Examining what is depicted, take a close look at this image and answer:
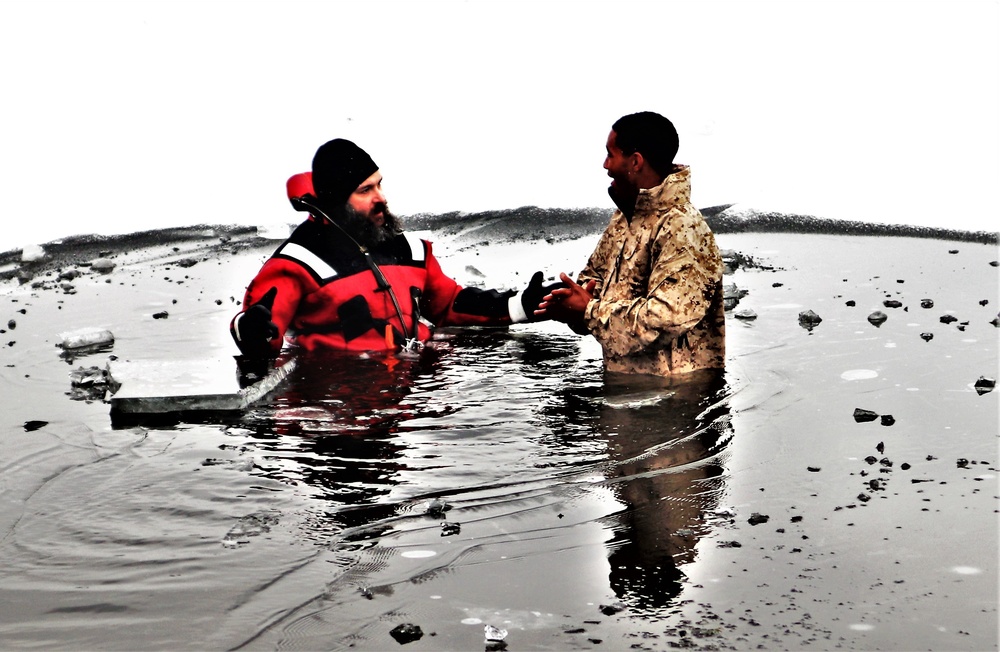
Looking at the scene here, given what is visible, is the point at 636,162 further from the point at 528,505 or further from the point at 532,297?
the point at 528,505

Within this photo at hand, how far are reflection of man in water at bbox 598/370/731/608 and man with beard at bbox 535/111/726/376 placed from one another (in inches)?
7.6

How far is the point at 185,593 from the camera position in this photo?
363 centimetres

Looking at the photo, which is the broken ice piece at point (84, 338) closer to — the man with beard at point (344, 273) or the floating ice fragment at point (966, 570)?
the man with beard at point (344, 273)

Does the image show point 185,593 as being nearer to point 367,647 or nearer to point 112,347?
point 367,647

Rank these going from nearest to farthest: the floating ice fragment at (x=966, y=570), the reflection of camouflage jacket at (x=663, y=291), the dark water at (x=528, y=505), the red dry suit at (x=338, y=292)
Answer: the dark water at (x=528, y=505) → the floating ice fragment at (x=966, y=570) → the reflection of camouflage jacket at (x=663, y=291) → the red dry suit at (x=338, y=292)

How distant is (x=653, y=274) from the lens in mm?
6008

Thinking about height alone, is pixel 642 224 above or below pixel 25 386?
above

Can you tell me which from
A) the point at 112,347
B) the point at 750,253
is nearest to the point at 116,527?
the point at 112,347

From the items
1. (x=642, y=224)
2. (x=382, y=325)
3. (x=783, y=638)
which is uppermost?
(x=642, y=224)

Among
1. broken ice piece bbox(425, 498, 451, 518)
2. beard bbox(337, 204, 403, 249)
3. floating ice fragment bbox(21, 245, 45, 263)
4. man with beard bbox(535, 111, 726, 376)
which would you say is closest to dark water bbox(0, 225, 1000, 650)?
broken ice piece bbox(425, 498, 451, 518)

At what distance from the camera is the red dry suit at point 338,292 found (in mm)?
6641

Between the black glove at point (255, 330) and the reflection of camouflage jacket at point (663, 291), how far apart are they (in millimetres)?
1855

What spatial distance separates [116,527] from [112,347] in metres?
4.37

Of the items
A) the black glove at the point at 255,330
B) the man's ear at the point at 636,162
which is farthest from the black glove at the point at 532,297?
the black glove at the point at 255,330
